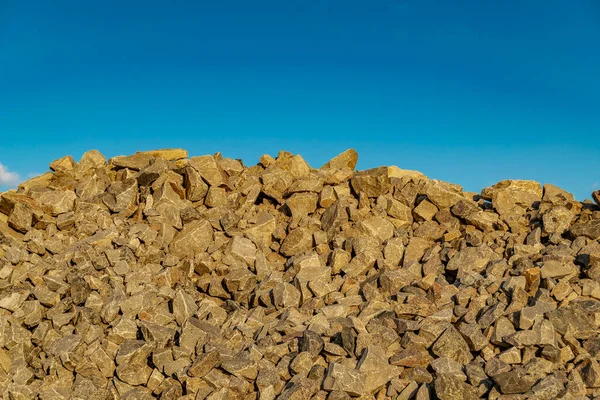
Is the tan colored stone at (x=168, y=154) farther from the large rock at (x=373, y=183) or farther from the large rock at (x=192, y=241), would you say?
the large rock at (x=373, y=183)

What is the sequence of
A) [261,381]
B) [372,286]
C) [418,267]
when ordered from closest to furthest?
[261,381] → [372,286] → [418,267]

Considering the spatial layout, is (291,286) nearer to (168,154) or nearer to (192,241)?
(192,241)

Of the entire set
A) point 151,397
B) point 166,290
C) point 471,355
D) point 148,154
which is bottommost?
point 151,397

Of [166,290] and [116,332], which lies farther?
[166,290]

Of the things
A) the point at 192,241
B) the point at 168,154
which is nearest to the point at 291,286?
the point at 192,241

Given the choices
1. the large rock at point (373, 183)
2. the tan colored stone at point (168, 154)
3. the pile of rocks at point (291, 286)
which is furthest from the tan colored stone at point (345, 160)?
the tan colored stone at point (168, 154)

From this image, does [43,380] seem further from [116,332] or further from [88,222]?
[88,222]

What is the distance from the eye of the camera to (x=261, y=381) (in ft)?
26.7

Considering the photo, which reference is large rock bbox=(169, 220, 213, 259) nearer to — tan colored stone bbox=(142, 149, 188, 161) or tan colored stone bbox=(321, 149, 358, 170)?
tan colored stone bbox=(142, 149, 188, 161)

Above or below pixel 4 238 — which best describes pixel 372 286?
below

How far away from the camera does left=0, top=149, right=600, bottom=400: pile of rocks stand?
8.20 meters

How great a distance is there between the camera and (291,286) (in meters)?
10.4

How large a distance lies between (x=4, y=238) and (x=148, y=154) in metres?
5.00

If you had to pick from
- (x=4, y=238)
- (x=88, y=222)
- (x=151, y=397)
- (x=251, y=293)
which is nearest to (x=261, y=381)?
(x=151, y=397)
